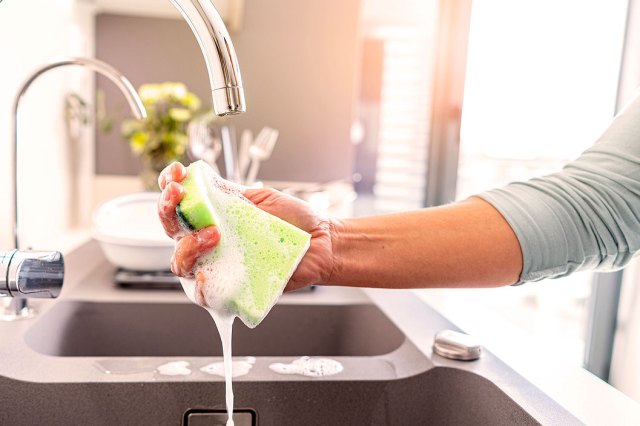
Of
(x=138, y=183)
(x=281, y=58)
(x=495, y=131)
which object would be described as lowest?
(x=138, y=183)

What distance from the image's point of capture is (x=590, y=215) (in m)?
0.66

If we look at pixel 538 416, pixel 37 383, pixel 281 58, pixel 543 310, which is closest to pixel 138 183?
pixel 281 58

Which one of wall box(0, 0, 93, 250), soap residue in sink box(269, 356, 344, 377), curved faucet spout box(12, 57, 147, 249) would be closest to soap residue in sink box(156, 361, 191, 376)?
soap residue in sink box(269, 356, 344, 377)

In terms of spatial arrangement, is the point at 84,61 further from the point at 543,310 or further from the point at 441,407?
the point at 543,310

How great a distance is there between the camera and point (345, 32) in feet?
6.92

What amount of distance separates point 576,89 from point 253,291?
1874mm

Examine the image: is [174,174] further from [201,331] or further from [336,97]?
[336,97]

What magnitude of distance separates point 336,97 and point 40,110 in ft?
3.42

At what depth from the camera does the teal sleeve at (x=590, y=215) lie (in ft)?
2.14

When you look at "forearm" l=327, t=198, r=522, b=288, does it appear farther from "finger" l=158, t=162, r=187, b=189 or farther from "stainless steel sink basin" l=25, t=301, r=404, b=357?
"stainless steel sink basin" l=25, t=301, r=404, b=357

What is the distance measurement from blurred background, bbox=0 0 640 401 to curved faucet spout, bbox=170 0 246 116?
515mm

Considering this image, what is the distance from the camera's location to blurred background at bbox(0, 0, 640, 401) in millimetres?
1246

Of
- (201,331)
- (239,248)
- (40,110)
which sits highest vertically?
(40,110)

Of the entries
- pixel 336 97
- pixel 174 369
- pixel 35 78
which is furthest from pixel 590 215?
pixel 336 97
